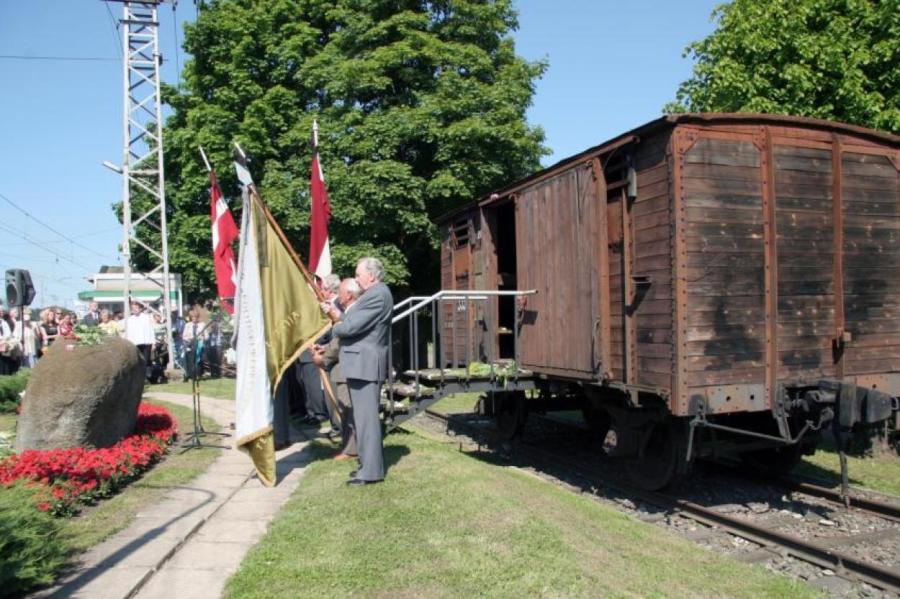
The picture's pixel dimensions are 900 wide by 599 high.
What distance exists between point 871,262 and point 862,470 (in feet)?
9.27

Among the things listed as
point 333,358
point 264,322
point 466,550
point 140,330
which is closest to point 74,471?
point 264,322

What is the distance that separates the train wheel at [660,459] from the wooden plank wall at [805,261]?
124 cm

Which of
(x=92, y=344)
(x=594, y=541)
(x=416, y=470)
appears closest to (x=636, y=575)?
(x=594, y=541)

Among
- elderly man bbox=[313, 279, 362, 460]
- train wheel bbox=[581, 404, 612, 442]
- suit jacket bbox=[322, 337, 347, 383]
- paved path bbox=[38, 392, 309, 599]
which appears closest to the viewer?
paved path bbox=[38, 392, 309, 599]

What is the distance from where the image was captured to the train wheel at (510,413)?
10.8 metres

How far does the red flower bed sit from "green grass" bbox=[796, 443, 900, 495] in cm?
760

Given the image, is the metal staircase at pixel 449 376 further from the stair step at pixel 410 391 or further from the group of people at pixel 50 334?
the group of people at pixel 50 334

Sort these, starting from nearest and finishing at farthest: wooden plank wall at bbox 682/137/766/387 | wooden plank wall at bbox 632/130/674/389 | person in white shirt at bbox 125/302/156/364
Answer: wooden plank wall at bbox 682/137/766/387 < wooden plank wall at bbox 632/130/674/389 < person in white shirt at bbox 125/302/156/364

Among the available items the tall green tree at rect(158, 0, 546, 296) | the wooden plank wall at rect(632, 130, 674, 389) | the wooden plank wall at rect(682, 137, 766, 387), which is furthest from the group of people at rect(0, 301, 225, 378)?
the wooden plank wall at rect(682, 137, 766, 387)

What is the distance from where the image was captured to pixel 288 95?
2020 centimetres

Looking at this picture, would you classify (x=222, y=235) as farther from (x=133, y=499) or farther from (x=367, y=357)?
(x=133, y=499)

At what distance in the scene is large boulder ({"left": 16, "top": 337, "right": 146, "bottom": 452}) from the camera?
718cm

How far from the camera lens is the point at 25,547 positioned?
14.1 feet

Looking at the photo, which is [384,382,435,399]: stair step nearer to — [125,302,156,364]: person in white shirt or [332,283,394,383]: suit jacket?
[332,283,394,383]: suit jacket
